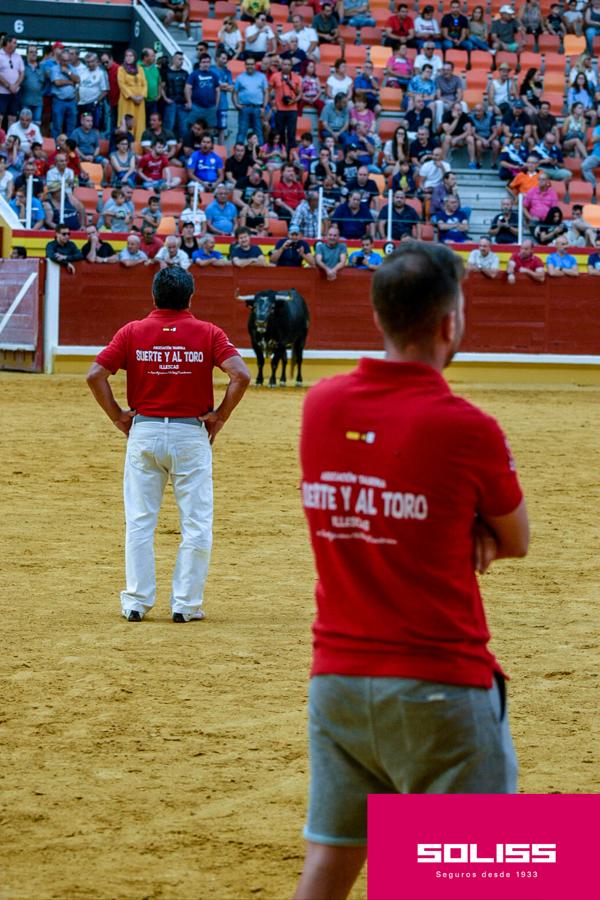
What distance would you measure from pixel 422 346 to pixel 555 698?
10.3 ft

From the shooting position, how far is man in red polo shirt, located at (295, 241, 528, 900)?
91.7 inches

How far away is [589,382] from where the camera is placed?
21969 millimetres

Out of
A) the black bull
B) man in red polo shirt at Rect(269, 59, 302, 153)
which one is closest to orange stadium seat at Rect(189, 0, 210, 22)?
man in red polo shirt at Rect(269, 59, 302, 153)

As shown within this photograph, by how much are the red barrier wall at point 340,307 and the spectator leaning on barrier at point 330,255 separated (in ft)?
0.70

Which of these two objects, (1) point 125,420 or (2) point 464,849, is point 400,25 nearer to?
(1) point 125,420

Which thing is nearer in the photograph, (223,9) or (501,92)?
(501,92)

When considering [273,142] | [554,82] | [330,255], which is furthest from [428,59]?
[330,255]

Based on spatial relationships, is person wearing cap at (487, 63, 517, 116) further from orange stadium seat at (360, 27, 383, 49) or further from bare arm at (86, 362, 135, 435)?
bare arm at (86, 362, 135, 435)

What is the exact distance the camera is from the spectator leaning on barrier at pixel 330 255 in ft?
66.7

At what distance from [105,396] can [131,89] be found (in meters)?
15.7

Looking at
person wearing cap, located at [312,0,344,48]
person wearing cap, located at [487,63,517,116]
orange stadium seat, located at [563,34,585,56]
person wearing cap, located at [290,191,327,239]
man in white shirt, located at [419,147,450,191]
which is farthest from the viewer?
orange stadium seat, located at [563,34,585,56]

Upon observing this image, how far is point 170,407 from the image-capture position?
6211 millimetres

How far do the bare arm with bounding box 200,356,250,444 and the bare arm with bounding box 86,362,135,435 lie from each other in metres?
0.35

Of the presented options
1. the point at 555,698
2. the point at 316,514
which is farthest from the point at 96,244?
the point at 316,514
